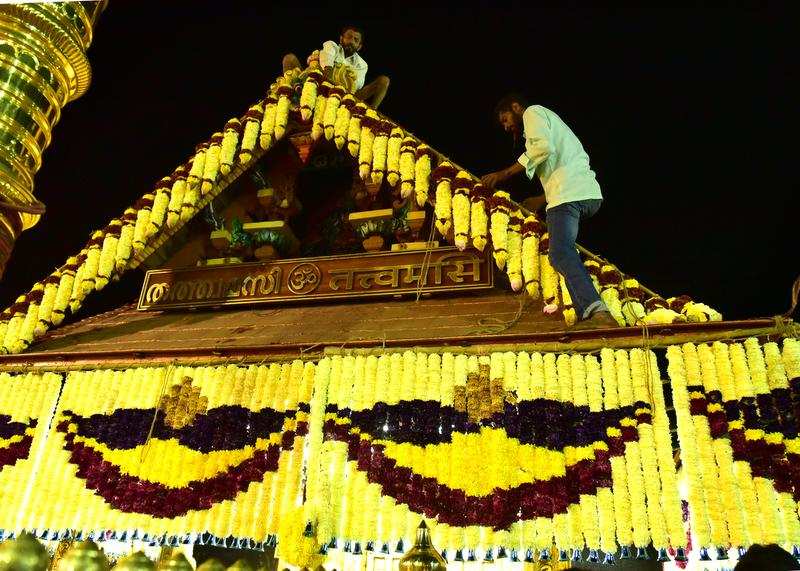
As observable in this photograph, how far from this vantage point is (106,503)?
517 cm

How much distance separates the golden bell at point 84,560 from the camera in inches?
66.7

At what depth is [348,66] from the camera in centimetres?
820

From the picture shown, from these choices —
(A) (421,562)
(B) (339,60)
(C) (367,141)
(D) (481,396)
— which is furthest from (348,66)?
(A) (421,562)

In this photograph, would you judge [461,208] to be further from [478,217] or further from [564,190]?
[564,190]

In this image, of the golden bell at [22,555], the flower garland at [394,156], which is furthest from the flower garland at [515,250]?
the golden bell at [22,555]

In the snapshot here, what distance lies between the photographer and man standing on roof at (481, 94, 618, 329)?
455cm

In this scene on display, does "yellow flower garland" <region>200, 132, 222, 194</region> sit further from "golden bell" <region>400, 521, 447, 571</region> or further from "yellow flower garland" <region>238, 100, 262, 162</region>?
"golden bell" <region>400, 521, 447, 571</region>

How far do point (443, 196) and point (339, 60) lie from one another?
3.65 m

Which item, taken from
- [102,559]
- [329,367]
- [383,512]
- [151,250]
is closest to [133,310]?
[151,250]

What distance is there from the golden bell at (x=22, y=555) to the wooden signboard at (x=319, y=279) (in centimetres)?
428

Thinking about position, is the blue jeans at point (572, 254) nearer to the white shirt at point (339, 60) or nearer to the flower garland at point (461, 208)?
the flower garland at point (461, 208)

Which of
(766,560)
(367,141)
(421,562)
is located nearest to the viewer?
(766,560)

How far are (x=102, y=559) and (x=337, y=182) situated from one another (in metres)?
6.36

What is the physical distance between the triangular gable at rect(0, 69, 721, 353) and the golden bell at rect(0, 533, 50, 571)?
146 inches
